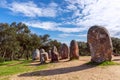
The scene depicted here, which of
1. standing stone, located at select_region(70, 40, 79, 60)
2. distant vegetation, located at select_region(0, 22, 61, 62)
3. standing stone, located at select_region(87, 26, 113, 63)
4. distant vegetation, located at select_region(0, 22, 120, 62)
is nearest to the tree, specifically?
distant vegetation, located at select_region(0, 22, 120, 62)

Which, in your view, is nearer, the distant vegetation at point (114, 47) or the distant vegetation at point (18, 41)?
the distant vegetation at point (18, 41)

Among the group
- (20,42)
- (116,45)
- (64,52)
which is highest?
(20,42)

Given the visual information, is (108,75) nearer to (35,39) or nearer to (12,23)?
(35,39)

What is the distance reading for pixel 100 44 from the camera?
22875 millimetres

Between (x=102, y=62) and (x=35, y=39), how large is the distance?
1604 inches

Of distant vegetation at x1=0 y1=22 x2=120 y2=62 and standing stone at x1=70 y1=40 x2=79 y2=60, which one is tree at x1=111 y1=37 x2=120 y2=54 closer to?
distant vegetation at x1=0 y1=22 x2=120 y2=62

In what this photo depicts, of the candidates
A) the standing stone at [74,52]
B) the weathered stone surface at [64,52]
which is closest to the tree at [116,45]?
the weathered stone surface at [64,52]

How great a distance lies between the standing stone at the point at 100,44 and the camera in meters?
22.6

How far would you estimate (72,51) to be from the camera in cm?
3131

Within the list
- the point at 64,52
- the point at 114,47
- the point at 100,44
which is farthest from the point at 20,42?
the point at 100,44

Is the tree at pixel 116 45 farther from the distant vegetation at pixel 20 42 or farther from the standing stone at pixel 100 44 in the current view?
the standing stone at pixel 100 44

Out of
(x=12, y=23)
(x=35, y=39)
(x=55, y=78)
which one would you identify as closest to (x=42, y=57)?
(x=55, y=78)

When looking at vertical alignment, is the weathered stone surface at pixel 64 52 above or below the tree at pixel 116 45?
below

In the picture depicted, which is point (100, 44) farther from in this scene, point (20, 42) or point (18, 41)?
point (20, 42)
